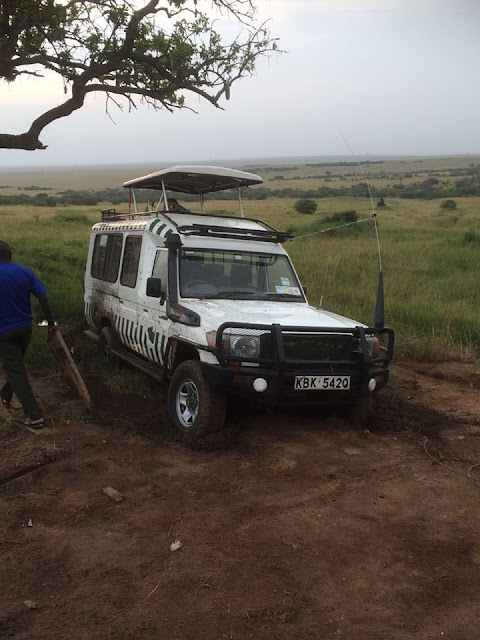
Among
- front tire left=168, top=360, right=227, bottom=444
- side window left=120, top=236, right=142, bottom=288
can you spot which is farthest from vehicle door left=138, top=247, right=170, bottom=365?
front tire left=168, top=360, right=227, bottom=444

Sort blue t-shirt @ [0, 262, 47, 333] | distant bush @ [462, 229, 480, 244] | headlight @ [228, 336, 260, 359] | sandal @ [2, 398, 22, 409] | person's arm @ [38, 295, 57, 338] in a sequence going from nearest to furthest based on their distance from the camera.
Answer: headlight @ [228, 336, 260, 359] → blue t-shirt @ [0, 262, 47, 333] → person's arm @ [38, 295, 57, 338] → sandal @ [2, 398, 22, 409] → distant bush @ [462, 229, 480, 244]

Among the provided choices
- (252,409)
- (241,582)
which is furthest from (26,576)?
(252,409)

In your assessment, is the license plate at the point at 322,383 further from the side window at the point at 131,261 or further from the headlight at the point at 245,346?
the side window at the point at 131,261

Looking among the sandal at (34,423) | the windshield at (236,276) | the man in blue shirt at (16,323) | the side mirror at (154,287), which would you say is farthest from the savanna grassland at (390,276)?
the sandal at (34,423)

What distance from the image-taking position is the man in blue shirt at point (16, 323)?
5.47m

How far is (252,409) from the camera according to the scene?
583cm

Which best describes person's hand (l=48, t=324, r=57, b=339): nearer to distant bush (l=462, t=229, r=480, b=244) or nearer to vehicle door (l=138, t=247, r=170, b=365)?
vehicle door (l=138, t=247, r=170, b=365)

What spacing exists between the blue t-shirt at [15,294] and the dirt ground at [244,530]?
95cm

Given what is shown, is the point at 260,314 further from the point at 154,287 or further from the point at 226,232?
the point at 226,232

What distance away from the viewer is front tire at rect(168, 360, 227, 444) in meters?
4.98

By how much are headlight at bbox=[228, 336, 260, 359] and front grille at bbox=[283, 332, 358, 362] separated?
0.23 meters

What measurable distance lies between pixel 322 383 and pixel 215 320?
104 cm

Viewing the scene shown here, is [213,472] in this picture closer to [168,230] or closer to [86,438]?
[86,438]

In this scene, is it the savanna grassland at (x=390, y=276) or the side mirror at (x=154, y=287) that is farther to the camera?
the savanna grassland at (x=390, y=276)
